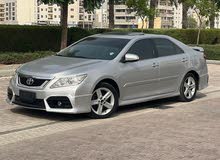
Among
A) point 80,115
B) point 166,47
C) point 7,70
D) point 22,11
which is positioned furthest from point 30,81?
point 22,11

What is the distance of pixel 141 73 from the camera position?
9.82m

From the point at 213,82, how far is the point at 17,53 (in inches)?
319

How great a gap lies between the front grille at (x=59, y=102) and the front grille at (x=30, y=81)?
13.0 inches

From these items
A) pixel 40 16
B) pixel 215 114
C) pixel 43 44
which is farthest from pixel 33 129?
pixel 40 16

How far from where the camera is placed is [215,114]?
966cm

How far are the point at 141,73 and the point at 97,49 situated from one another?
1.00m

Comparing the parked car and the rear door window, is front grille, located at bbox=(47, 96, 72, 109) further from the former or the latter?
the rear door window

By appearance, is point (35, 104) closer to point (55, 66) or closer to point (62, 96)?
point (62, 96)

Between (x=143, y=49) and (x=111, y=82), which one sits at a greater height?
(x=143, y=49)

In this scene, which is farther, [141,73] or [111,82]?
[141,73]

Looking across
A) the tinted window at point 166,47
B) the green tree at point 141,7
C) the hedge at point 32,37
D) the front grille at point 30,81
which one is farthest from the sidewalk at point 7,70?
the green tree at point 141,7

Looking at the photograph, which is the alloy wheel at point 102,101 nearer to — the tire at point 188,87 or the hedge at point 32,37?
the tire at point 188,87

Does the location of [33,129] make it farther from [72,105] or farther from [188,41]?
[188,41]

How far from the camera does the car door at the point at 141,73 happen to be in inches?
375
